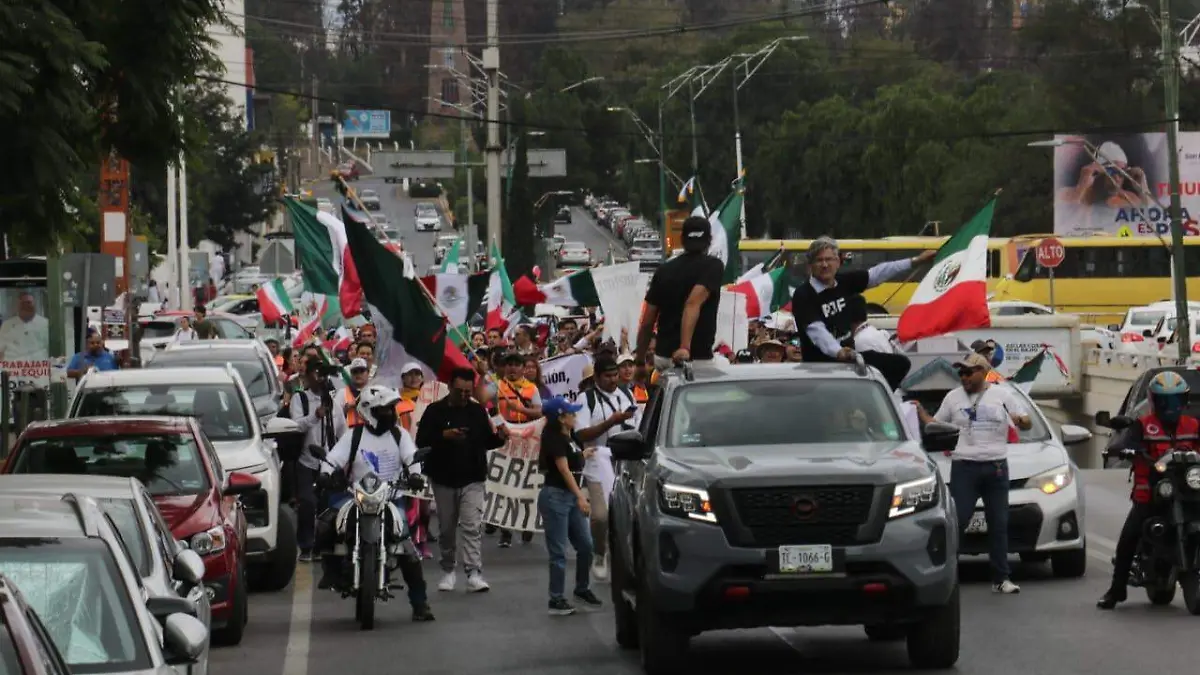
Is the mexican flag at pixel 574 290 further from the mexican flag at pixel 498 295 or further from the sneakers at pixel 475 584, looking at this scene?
the sneakers at pixel 475 584

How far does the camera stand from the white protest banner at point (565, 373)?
75.8 ft

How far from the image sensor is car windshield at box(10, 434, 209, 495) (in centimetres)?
1492

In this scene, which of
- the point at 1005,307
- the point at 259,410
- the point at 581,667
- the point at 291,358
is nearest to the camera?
the point at 581,667

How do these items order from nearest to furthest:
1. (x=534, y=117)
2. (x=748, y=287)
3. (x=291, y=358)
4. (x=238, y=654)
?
(x=238, y=654) → (x=291, y=358) → (x=748, y=287) → (x=534, y=117)

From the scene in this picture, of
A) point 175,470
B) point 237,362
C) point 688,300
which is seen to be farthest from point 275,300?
point 175,470

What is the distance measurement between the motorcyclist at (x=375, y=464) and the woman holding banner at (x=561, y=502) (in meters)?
0.91

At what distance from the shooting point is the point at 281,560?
61.1ft

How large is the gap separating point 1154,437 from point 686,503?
4340 mm

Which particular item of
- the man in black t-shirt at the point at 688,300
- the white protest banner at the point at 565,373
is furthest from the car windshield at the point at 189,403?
the white protest banner at the point at 565,373

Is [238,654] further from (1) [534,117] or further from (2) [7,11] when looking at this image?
(1) [534,117]

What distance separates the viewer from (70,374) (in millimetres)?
28484

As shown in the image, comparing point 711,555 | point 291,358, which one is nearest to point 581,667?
point 711,555

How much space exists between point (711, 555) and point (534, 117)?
394ft

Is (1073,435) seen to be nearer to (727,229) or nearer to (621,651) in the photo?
(621,651)
